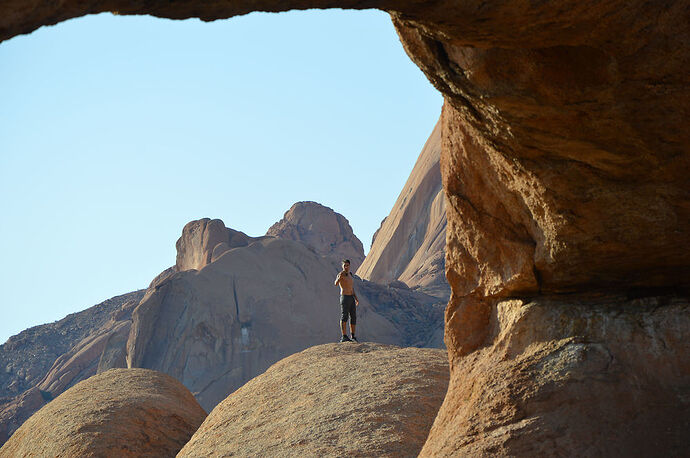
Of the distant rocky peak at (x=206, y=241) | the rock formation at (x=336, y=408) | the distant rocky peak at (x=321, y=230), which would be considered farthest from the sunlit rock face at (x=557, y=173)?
the distant rocky peak at (x=321, y=230)

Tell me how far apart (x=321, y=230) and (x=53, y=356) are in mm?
15575

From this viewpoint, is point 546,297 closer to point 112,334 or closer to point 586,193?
point 586,193

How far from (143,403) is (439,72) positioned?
24.1ft

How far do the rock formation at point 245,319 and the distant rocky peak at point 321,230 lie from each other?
556 inches

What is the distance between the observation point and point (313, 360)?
9328 millimetres

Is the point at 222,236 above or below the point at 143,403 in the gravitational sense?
above

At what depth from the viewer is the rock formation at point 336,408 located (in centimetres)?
704

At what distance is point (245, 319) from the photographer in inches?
1154

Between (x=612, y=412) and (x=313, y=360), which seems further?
(x=313, y=360)

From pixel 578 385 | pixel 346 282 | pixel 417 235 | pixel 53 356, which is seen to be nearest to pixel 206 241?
pixel 53 356

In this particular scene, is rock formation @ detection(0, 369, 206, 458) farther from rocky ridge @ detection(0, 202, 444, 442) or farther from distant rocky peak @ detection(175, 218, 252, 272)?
distant rocky peak @ detection(175, 218, 252, 272)

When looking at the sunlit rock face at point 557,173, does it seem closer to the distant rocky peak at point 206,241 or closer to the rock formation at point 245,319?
the rock formation at point 245,319

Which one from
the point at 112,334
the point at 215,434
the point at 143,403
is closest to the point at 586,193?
the point at 215,434

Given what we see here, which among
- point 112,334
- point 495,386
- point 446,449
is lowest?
point 446,449
